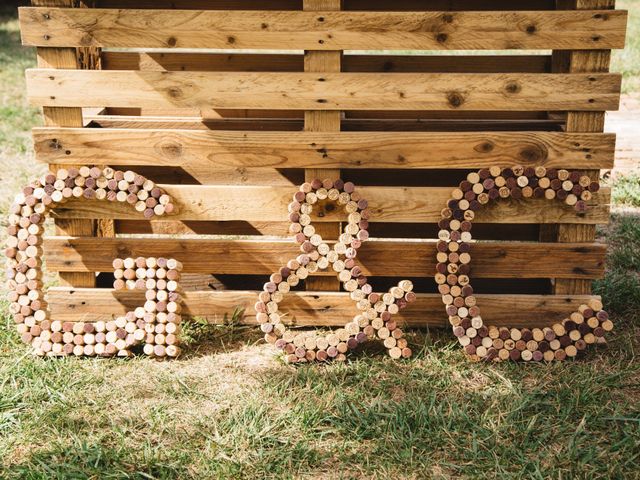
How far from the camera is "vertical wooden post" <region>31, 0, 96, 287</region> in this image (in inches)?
155

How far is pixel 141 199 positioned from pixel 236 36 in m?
0.97

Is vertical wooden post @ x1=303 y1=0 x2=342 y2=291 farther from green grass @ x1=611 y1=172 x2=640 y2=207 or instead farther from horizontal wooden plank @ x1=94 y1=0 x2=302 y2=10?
green grass @ x1=611 y1=172 x2=640 y2=207

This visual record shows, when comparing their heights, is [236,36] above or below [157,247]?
above

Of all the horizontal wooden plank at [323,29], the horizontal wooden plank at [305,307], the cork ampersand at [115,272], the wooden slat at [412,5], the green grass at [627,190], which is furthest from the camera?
the green grass at [627,190]

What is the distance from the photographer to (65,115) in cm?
402

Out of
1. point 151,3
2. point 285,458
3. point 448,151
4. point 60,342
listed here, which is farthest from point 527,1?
point 60,342

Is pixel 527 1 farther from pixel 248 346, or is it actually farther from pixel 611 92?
pixel 248 346

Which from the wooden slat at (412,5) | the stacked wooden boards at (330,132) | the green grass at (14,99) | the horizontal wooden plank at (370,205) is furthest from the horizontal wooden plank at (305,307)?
the green grass at (14,99)

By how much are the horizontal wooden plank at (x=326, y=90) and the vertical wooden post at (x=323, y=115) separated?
0.05 metres

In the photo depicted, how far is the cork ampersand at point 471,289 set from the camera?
13.0 ft

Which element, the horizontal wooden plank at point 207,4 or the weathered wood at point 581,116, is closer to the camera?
the weathered wood at point 581,116

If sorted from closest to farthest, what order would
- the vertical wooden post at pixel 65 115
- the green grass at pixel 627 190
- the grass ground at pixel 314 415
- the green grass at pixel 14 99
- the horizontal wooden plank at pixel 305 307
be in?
the grass ground at pixel 314 415
the vertical wooden post at pixel 65 115
the horizontal wooden plank at pixel 305 307
the green grass at pixel 627 190
the green grass at pixel 14 99

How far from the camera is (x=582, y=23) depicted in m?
3.78

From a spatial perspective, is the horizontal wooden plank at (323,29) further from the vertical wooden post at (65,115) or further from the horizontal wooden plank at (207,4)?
the horizontal wooden plank at (207,4)
